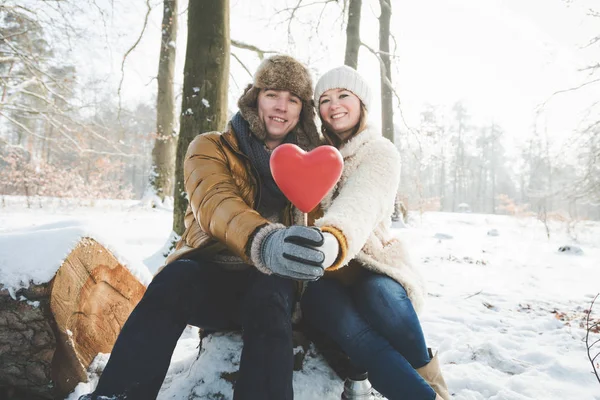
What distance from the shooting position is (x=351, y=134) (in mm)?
1927

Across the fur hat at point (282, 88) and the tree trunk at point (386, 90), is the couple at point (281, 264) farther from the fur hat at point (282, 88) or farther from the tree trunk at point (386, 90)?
the tree trunk at point (386, 90)

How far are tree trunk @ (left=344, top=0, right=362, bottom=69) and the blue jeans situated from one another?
19.0 feet

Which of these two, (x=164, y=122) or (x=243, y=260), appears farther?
(x=164, y=122)

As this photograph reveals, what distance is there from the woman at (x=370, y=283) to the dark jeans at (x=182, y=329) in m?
0.26

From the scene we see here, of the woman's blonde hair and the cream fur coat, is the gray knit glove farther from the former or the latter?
the woman's blonde hair

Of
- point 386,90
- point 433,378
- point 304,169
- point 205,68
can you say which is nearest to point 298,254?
point 304,169

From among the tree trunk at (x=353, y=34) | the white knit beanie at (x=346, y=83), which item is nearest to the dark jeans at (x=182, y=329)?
the white knit beanie at (x=346, y=83)

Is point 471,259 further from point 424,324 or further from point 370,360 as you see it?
point 370,360

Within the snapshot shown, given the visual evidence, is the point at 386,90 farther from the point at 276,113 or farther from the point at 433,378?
the point at 433,378

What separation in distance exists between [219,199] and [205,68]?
2.29 metres

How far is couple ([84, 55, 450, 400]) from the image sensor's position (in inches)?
45.3

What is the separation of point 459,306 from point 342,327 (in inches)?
95.9

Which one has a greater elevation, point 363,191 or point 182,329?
point 363,191

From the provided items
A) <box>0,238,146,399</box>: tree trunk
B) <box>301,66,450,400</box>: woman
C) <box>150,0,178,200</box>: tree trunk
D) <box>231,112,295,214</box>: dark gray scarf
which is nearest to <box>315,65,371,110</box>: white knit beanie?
<box>301,66,450,400</box>: woman
